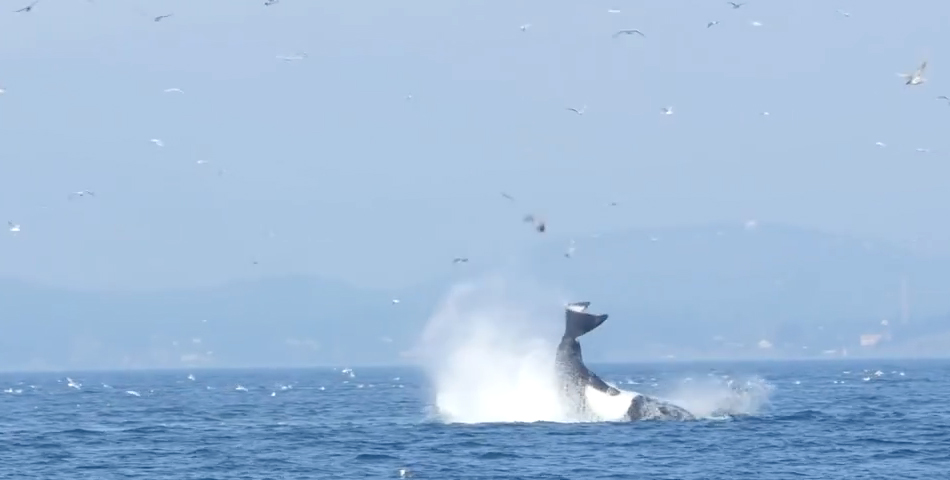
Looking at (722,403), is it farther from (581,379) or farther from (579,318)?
(579,318)

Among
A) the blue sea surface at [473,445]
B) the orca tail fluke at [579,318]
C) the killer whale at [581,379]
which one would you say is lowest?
the blue sea surface at [473,445]

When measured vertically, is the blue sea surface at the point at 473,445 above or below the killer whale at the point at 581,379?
below

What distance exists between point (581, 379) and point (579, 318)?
2.80m

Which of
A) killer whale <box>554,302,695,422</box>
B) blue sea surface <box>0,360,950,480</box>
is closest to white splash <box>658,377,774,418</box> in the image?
blue sea surface <box>0,360,950,480</box>

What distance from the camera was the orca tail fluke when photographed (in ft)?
164

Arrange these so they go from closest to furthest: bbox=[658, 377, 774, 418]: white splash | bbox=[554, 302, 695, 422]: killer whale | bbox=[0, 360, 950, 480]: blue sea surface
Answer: bbox=[0, 360, 950, 480]: blue sea surface → bbox=[554, 302, 695, 422]: killer whale → bbox=[658, 377, 774, 418]: white splash

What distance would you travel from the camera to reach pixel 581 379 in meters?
52.3

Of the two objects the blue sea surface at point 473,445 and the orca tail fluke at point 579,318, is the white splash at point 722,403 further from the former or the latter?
the orca tail fluke at point 579,318

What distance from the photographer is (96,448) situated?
50.3 meters

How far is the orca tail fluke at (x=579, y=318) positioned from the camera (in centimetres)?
5012

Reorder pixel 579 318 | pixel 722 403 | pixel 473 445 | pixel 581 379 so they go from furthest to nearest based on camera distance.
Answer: pixel 722 403 → pixel 581 379 → pixel 579 318 → pixel 473 445

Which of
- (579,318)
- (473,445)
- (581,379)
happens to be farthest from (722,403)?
(473,445)

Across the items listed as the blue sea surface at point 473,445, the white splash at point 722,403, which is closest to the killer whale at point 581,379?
the blue sea surface at point 473,445

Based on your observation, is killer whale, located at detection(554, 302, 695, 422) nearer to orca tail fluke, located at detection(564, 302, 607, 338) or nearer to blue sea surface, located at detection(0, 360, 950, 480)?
orca tail fluke, located at detection(564, 302, 607, 338)
